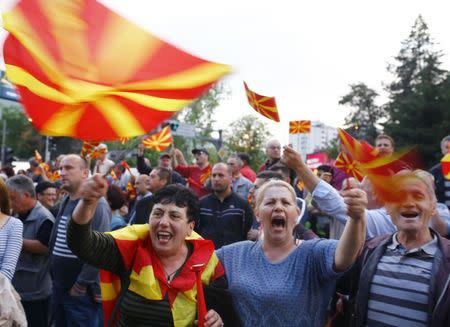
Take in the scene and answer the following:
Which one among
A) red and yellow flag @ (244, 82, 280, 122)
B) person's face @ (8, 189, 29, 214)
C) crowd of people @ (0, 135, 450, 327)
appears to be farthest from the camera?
person's face @ (8, 189, 29, 214)

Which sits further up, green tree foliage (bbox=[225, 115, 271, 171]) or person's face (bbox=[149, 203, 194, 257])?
green tree foliage (bbox=[225, 115, 271, 171])

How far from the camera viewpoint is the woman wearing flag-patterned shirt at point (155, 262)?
9.04 ft

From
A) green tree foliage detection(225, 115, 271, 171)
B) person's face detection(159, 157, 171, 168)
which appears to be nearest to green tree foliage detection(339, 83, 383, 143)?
green tree foliage detection(225, 115, 271, 171)

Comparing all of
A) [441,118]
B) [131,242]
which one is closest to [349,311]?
[131,242]

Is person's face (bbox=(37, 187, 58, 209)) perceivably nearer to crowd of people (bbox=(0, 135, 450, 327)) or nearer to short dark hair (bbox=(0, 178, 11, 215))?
short dark hair (bbox=(0, 178, 11, 215))

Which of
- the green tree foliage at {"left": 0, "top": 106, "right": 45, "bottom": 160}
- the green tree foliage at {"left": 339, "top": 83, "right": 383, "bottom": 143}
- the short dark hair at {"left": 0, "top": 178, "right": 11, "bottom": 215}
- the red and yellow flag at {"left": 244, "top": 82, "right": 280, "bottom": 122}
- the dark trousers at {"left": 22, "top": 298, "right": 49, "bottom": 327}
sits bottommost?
the dark trousers at {"left": 22, "top": 298, "right": 49, "bottom": 327}

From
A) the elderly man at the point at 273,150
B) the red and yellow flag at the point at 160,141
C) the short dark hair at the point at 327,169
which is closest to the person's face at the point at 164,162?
the red and yellow flag at the point at 160,141

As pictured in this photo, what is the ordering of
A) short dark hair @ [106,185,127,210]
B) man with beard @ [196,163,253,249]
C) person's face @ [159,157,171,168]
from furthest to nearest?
person's face @ [159,157,171,168] < short dark hair @ [106,185,127,210] < man with beard @ [196,163,253,249]

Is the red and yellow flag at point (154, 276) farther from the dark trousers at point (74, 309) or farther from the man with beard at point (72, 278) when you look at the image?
the dark trousers at point (74, 309)

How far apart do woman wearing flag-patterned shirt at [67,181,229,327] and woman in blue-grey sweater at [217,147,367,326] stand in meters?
0.15

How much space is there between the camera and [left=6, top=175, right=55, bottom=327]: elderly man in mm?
4699

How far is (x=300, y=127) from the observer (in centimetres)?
619

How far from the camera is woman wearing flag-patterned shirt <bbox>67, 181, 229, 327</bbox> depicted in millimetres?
2756

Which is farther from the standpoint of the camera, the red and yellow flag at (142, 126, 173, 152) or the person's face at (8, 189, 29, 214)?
the red and yellow flag at (142, 126, 173, 152)
